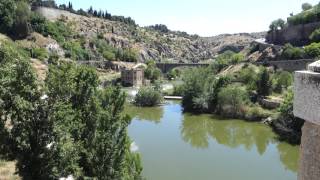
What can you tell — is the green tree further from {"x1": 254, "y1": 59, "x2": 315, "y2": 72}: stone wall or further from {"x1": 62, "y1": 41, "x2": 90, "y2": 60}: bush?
{"x1": 254, "y1": 59, "x2": 315, "y2": 72}: stone wall

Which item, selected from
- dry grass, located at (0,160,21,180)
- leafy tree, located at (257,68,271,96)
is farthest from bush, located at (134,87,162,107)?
dry grass, located at (0,160,21,180)

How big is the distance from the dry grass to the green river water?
9.76m

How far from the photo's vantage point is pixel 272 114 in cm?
3609

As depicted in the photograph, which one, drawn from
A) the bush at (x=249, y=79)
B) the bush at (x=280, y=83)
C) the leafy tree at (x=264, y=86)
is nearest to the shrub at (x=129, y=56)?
the bush at (x=249, y=79)

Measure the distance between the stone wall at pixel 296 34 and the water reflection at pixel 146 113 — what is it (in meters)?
30.2

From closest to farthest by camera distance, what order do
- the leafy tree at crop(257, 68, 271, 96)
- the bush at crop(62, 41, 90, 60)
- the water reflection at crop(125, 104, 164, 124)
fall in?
the water reflection at crop(125, 104, 164, 124) → the leafy tree at crop(257, 68, 271, 96) → the bush at crop(62, 41, 90, 60)

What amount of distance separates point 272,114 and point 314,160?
3468 centimetres

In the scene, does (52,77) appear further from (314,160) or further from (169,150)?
(169,150)

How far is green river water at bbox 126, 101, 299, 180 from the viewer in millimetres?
22031

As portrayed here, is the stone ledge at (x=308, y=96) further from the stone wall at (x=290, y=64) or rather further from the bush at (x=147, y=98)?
the stone wall at (x=290, y=64)

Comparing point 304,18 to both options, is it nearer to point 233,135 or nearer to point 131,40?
point 233,135

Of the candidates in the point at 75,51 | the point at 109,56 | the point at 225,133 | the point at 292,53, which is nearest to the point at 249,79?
the point at 292,53

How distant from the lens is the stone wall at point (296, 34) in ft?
212

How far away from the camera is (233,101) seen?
3844 centimetres
